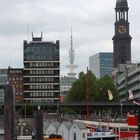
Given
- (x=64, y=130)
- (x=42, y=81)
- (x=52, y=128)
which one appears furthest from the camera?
(x=42, y=81)

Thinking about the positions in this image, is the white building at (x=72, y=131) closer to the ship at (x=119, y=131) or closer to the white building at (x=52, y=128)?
the white building at (x=52, y=128)

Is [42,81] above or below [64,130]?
above

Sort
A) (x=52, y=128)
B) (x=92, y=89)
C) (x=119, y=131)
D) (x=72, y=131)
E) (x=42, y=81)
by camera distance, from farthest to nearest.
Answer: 1. (x=42, y=81)
2. (x=92, y=89)
3. (x=52, y=128)
4. (x=72, y=131)
5. (x=119, y=131)

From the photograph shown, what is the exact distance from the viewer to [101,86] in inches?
7667

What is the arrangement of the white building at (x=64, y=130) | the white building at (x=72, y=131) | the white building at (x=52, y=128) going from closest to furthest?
the white building at (x=72, y=131)
the white building at (x=64, y=130)
the white building at (x=52, y=128)

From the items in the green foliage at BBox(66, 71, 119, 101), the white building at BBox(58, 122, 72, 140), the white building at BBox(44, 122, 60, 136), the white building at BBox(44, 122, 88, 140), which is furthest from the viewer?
the green foliage at BBox(66, 71, 119, 101)

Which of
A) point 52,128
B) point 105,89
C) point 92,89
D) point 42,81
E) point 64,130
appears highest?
point 42,81

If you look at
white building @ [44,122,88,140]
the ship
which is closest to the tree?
the ship

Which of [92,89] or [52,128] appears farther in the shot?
[92,89]

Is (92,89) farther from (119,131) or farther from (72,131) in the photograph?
(119,131)

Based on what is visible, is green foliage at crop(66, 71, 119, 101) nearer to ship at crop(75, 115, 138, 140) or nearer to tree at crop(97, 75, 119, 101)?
tree at crop(97, 75, 119, 101)

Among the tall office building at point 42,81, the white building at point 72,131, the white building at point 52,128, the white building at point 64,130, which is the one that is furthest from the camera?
the tall office building at point 42,81

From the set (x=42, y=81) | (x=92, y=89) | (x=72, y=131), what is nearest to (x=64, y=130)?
(x=72, y=131)

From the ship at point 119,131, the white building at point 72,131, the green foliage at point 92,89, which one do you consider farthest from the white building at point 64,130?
the green foliage at point 92,89
